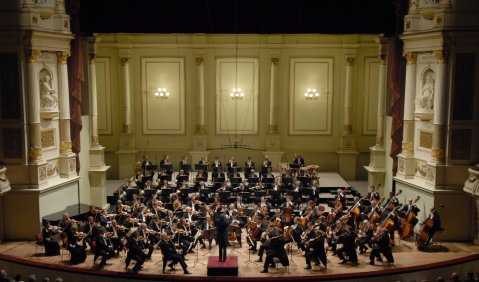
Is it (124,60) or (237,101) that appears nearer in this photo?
(124,60)

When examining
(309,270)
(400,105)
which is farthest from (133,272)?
(400,105)

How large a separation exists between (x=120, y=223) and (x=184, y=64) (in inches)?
328

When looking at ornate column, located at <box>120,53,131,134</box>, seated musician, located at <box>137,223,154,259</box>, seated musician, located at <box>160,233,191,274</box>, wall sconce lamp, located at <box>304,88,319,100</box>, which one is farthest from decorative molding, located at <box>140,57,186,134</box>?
seated musician, located at <box>160,233,191,274</box>

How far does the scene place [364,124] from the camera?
2041cm

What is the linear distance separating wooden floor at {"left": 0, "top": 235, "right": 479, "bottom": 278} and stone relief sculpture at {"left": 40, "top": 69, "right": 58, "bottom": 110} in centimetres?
348

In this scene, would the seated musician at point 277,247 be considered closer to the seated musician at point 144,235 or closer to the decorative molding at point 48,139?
the seated musician at point 144,235

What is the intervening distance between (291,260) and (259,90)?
28.8 feet

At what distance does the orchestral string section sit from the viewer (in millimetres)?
12141

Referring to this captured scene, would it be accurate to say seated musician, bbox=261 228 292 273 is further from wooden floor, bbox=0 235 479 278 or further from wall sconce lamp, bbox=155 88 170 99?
wall sconce lamp, bbox=155 88 170 99

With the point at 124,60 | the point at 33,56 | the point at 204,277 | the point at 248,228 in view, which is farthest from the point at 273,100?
the point at 204,277

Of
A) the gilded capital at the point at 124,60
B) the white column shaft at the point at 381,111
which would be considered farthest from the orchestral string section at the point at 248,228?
the gilded capital at the point at 124,60

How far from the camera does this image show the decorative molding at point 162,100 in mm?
20297

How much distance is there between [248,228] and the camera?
508 inches

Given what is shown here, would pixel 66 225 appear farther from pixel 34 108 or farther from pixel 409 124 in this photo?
pixel 409 124
